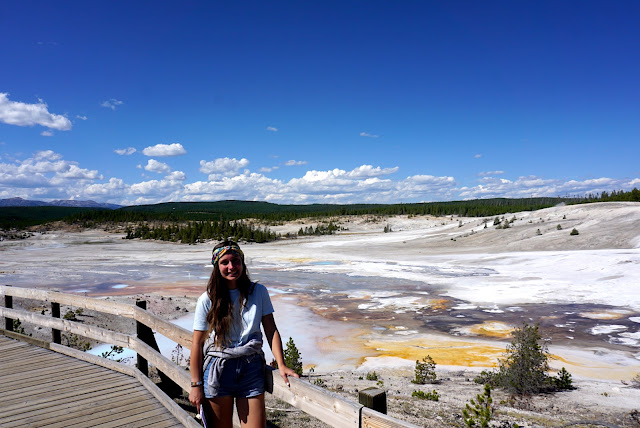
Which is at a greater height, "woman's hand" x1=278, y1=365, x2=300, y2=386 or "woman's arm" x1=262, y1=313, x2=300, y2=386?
"woman's arm" x1=262, y1=313, x2=300, y2=386

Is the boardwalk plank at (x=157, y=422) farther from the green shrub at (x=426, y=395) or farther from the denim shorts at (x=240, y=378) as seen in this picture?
the green shrub at (x=426, y=395)

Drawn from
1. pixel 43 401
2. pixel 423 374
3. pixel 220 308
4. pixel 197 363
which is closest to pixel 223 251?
pixel 220 308

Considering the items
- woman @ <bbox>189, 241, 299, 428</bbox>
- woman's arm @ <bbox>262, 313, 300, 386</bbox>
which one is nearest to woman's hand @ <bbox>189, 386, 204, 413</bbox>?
woman @ <bbox>189, 241, 299, 428</bbox>

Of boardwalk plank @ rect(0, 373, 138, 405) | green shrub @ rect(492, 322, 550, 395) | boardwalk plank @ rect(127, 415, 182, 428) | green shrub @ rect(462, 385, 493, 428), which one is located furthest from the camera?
green shrub @ rect(492, 322, 550, 395)

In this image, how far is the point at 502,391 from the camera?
277 inches

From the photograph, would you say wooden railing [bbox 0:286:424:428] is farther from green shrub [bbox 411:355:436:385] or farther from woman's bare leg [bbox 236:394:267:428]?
green shrub [bbox 411:355:436:385]

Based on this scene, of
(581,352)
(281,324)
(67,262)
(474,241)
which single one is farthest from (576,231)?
(67,262)

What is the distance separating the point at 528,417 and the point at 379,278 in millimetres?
14630

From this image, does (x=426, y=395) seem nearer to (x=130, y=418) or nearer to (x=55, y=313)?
(x=130, y=418)

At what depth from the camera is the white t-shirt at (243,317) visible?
314 centimetres

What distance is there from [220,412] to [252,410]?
239 millimetres

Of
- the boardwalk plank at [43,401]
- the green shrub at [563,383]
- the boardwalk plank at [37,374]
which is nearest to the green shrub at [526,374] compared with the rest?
the green shrub at [563,383]

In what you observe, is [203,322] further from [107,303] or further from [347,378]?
[347,378]

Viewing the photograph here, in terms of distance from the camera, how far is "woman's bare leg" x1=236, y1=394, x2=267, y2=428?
124 inches
